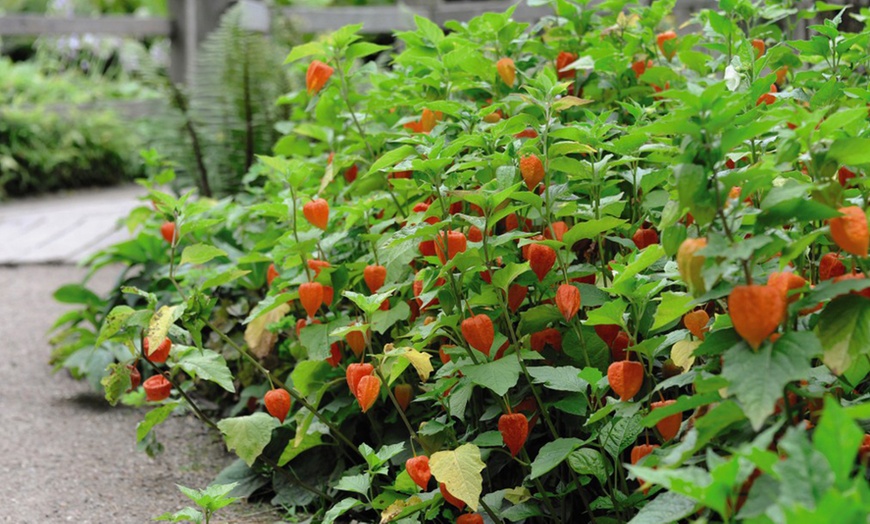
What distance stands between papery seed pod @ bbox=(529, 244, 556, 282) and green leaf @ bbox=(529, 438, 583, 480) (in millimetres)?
281

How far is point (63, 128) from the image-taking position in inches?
282

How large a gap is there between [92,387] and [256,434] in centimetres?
120

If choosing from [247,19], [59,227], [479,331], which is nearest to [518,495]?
[479,331]

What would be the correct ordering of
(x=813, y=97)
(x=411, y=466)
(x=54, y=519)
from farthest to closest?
(x=54, y=519) < (x=813, y=97) < (x=411, y=466)

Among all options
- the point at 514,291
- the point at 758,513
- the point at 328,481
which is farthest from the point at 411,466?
the point at 758,513

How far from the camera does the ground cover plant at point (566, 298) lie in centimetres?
105

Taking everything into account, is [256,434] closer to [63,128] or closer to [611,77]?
[611,77]

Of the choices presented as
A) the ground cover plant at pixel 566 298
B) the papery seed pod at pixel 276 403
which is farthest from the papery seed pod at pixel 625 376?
A: the papery seed pod at pixel 276 403

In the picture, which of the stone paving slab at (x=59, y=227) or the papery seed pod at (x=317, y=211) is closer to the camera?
the papery seed pod at (x=317, y=211)

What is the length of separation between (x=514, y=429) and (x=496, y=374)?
0.30ft

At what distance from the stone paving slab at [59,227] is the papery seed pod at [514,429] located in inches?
123

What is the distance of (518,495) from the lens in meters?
1.58

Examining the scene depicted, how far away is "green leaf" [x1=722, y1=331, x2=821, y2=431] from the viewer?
0.97 meters

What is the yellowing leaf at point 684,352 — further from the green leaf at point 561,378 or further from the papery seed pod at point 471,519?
the papery seed pod at point 471,519
